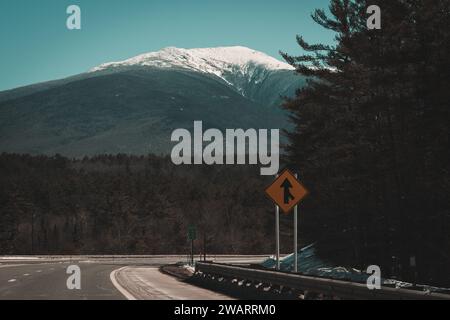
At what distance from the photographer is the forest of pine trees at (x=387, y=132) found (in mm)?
33344

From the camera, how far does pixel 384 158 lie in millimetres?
36344

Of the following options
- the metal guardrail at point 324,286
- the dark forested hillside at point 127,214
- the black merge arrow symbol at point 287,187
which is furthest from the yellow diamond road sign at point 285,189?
the dark forested hillside at point 127,214

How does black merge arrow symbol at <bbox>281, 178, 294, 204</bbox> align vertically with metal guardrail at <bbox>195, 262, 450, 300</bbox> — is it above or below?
above

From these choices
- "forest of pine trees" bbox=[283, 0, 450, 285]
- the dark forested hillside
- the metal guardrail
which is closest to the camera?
the metal guardrail

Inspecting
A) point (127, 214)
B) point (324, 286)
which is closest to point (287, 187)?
point (324, 286)

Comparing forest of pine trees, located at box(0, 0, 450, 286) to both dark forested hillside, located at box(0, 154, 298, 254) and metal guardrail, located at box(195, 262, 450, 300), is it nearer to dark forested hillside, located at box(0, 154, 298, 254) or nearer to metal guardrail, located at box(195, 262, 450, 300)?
metal guardrail, located at box(195, 262, 450, 300)

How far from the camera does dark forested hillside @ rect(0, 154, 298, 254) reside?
138 meters

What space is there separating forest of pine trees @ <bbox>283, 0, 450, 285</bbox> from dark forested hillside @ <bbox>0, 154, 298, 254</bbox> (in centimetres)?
9203

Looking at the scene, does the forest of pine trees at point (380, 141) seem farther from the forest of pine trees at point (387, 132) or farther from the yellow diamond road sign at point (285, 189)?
the yellow diamond road sign at point (285, 189)

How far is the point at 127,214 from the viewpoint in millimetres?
147500

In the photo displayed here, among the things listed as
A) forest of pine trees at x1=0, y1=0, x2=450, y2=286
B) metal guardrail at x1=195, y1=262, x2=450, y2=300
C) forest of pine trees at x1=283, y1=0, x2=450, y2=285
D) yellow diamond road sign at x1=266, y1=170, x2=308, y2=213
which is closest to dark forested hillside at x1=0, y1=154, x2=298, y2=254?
forest of pine trees at x1=0, y1=0, x2=450, y2=286

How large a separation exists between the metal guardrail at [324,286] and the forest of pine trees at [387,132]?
1224 centimetres

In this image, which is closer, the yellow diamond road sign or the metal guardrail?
the metal guardrail
